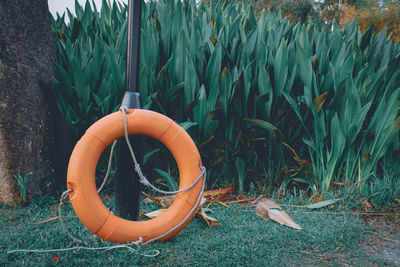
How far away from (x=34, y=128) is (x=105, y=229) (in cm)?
97

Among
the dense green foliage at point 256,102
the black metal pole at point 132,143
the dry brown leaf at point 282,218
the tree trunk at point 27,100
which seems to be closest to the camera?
the black metal pole at point 132,143

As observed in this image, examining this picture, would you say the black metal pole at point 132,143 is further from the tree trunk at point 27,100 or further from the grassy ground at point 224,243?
the tree trunk at point 27,100

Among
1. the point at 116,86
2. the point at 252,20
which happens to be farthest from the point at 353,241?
the point at 252,20

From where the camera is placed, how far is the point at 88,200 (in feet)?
4.63

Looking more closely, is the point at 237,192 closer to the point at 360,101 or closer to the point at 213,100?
the point at 213,100

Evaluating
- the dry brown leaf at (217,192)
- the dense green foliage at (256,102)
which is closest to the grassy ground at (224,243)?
the dry brown leaf at (217,192)

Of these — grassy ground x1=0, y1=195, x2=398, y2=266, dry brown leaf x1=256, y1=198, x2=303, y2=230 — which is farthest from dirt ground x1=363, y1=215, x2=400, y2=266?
dry brown leaf x1=256, y1=198, x2=303, y2=230

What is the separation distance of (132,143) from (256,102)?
0.95m

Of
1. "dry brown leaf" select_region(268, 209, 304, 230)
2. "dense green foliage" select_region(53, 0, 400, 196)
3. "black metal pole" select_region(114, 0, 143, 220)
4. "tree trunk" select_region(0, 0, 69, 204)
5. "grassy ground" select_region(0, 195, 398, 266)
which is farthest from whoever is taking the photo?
"dense green foliage" select_region(53, 0, 400, 196)

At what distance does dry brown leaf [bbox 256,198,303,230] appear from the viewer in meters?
1.79

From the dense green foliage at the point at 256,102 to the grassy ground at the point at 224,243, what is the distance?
42 centimetres

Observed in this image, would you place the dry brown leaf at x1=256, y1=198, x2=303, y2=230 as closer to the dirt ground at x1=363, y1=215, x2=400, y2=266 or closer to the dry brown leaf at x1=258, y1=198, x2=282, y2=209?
the dry brown leaf at x1=258, y1=198, x2=282, y2=209

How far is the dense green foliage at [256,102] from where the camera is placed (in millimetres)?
2111

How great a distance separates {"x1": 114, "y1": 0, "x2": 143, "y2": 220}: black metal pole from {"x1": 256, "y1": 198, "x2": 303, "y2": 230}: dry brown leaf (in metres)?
0.75
